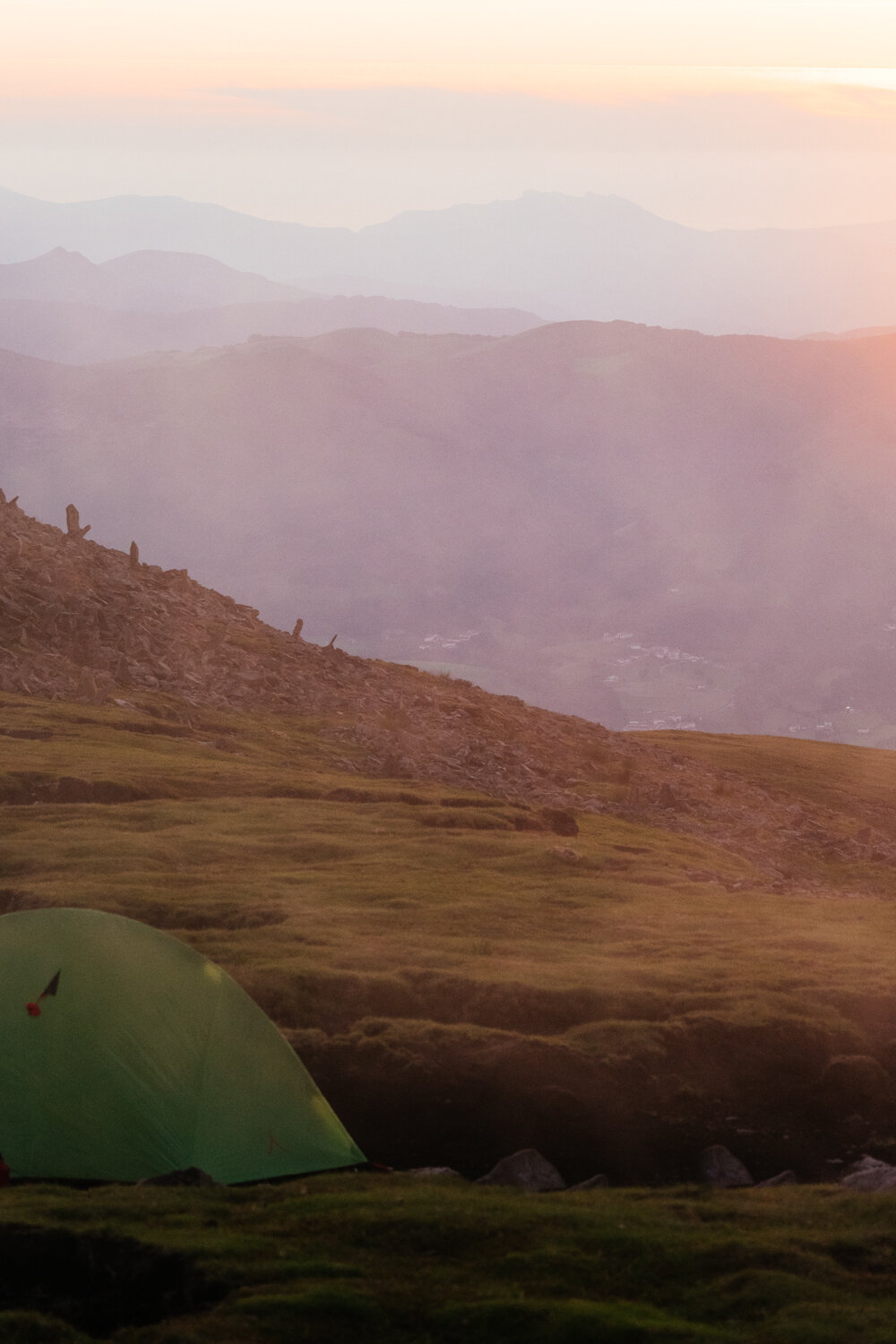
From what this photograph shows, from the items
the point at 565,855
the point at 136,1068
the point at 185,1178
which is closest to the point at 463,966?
the point at 136,1068

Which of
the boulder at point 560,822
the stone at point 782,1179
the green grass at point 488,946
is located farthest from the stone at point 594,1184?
the boulder at point 560,822

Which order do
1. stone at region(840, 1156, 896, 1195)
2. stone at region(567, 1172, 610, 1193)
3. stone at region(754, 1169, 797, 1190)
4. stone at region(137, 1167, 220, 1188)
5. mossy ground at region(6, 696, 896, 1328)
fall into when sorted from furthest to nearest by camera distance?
stone at region(754, 1169, 797, 1190), stone at region(567, 1172, 610, 1193), stone at region(840, 1156, 896, 1195), stone at region(137, 1167, 220, 1188), mossy ground at region(6, 696, 896, 1328)

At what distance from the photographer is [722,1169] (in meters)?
25.4

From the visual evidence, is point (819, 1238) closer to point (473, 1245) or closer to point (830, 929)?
point (473, 1245)

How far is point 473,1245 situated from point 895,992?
1981 centimetres

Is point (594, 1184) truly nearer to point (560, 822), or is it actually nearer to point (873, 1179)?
point (873, 1179)

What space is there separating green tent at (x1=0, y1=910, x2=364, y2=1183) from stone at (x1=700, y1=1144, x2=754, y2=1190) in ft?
23.2

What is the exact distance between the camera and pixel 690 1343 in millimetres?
15500

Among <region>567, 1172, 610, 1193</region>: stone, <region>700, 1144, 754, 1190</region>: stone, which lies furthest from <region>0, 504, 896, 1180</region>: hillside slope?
<region>567, 1172, 610, 1193</region>: stone

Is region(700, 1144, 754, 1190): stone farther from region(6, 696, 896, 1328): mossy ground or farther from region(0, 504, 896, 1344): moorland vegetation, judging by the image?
region(6, 696, 896, 1328): mossy ground

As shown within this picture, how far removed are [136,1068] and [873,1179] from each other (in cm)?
1335

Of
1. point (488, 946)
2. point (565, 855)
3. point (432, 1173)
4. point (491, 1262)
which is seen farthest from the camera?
point (565, 855)

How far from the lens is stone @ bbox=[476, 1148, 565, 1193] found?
2381 cm

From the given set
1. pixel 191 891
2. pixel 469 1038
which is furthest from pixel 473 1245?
pixel 191 891
